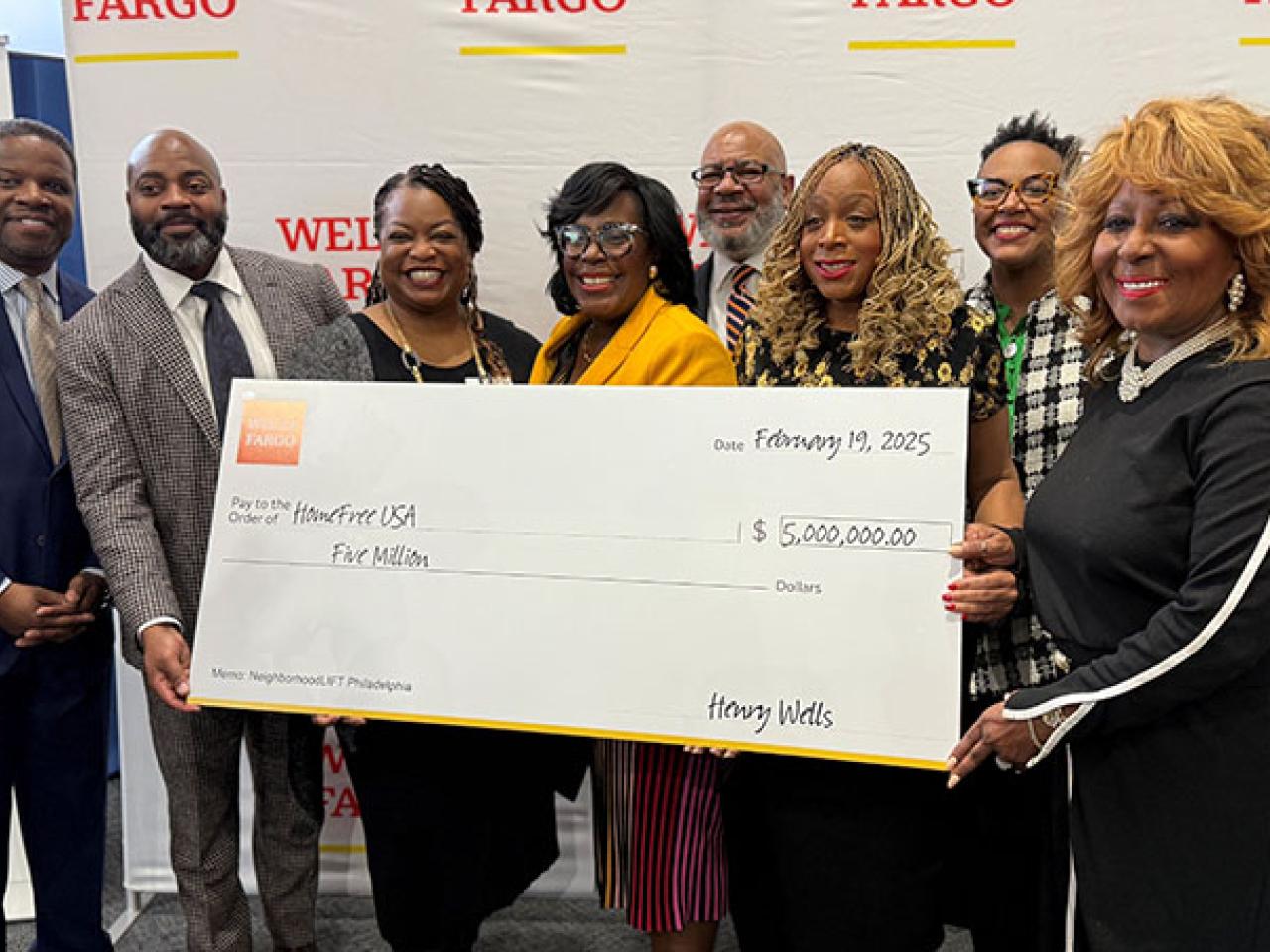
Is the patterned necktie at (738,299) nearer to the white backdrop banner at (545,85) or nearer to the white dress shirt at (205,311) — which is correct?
the white backdrop banner at (545,85)

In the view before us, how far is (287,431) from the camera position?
1.83m

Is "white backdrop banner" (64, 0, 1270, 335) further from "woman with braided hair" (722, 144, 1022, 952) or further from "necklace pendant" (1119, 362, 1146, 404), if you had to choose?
"necklace pendant" (1119, 362, 1146, 404)

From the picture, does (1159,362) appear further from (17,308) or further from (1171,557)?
(17,308)

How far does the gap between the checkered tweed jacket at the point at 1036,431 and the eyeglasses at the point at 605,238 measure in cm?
63

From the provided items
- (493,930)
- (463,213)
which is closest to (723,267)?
(463,213)

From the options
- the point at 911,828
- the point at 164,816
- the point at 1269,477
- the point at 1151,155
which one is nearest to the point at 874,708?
the point at 911,828

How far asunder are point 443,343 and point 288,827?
115 cm

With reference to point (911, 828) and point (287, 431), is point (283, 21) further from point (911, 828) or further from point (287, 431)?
point (911, 828)

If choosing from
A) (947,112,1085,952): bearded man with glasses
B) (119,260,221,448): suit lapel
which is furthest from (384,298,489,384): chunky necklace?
(947,112,1085,952): bearded man with glasses

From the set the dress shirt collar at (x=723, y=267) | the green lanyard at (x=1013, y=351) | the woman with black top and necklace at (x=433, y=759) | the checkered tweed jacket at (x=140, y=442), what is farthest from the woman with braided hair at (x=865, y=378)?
the checkered tweed jacket at (x=140, y=442)

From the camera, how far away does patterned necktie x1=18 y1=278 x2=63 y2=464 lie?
219cm

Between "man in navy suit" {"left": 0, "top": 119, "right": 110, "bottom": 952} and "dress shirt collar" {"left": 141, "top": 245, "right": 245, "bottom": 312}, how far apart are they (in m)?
0.34

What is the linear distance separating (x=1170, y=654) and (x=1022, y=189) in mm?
1228

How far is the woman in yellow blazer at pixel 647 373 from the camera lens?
6.15ft
